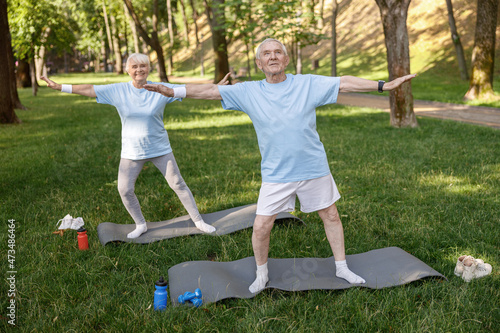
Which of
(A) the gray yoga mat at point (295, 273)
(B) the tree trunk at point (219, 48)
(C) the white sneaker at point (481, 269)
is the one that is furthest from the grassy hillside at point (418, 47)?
(A) the gray yoga mat at point (295, 273)

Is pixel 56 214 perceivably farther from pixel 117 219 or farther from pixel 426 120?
pixel 426 120

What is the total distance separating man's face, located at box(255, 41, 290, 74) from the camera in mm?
3764

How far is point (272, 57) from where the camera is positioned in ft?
12.3

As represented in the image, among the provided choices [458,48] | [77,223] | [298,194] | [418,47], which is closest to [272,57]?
[298,194]

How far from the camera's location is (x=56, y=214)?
20.6 ft

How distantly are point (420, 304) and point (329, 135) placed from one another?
8141mm

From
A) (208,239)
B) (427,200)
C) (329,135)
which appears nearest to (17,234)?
(208,239)

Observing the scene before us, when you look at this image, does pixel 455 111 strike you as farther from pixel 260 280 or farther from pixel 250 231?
pixel 260 280

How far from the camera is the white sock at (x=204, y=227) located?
5.59m

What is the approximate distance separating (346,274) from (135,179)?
8.63ft

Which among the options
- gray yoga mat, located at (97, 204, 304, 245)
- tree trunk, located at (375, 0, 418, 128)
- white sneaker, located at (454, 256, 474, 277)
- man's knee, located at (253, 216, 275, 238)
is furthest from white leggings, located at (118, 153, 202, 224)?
tree trunk, located at (375, 0, 418, 128)

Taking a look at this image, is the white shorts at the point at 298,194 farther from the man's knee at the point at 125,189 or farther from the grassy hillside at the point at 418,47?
the grassy hillside at the point at 418,47

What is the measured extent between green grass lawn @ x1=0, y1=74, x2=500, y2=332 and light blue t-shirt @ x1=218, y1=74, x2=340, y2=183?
3.61ft

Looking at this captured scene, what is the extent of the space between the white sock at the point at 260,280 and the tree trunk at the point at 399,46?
8.90 m
